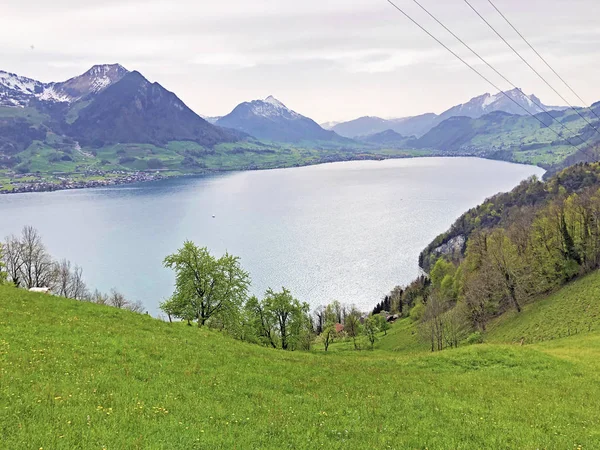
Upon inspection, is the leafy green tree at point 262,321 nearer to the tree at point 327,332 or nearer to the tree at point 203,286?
the tree at point 203,286

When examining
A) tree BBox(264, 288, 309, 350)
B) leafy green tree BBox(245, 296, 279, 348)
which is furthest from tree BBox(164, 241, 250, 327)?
tree BBox(264, 288, 309, 350)

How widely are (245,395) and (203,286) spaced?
3141 cm

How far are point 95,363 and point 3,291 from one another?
15750mm

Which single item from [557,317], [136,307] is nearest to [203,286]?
[557,317]

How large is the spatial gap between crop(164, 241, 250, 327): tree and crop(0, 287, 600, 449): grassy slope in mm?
19406

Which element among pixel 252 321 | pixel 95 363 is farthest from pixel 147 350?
pixel 252 321

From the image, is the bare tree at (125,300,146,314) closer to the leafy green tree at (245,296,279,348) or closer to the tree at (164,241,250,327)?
the leafy green tree at (245,296,279,348)

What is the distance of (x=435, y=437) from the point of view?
14586 mm

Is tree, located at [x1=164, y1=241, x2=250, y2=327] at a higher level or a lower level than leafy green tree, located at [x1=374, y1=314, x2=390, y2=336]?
higher

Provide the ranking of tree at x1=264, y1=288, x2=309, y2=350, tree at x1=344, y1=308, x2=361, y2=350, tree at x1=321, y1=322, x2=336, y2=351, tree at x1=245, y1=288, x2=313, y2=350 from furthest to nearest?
tree at x1=344, y1=308, x2=361, y2=350 < tree at x1=321, y1=322, x2=336, y2=351 < tree at x1=264, y1=288, x2=309, y2=350 < tree at x1=245, y1=288, x2=313, y2=350

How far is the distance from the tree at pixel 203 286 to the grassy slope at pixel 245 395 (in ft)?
63.7

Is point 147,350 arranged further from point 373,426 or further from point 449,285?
point 449,285

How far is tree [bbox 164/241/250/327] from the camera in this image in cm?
4694

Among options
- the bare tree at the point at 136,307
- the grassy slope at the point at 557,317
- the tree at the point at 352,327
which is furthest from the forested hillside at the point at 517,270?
the bare tree at the point at 136,307
